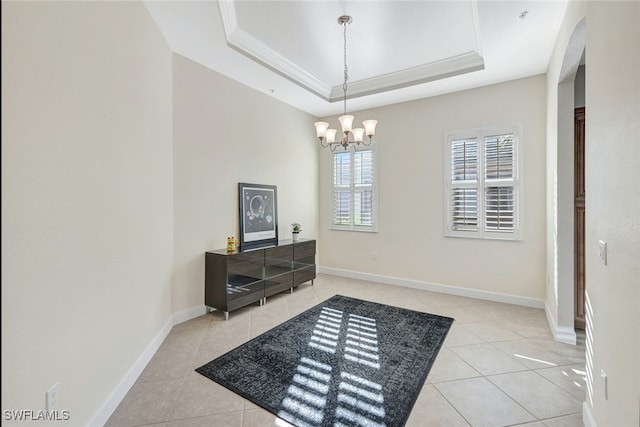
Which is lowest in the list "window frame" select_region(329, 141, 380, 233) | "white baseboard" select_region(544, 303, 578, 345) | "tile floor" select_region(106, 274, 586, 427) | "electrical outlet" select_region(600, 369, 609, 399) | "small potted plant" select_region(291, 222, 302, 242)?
"tile floor" select_region(106, 274, 586, 427)

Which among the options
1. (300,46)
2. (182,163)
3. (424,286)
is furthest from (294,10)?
(424,286)

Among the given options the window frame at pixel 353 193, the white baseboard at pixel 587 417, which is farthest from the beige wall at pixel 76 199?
the window frame at pixel 353 193

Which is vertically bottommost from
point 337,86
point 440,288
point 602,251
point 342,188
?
point 440,288

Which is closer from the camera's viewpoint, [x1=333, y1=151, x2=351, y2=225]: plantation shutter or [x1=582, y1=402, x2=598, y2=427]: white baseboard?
[x1=582, y1=402, x2=598, y2=427]: white baseboard

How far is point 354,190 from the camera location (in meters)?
5.36

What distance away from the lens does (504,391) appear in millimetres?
2139

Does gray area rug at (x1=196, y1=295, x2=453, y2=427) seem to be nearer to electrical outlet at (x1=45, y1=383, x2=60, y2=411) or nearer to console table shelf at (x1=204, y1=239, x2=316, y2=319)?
console table shelf at (x1=204, y1=239, x2=316, y2=319)

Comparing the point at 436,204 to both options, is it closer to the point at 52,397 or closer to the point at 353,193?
the point at 353,193

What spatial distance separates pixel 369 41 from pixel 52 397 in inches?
153

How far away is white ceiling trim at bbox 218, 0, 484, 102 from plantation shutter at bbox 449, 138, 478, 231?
1.04 meters

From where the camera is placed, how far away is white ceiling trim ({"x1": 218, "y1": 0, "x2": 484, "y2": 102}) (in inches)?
118

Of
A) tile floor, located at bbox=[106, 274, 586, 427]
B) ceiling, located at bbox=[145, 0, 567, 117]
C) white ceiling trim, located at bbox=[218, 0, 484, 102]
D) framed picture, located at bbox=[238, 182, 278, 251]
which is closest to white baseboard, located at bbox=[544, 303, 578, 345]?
tile floor, located at bbox=[106, 274, 586, 427]

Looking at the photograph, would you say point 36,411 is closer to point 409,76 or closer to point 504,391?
point 504,391

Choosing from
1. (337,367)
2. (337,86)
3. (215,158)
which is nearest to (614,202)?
(337,367)
